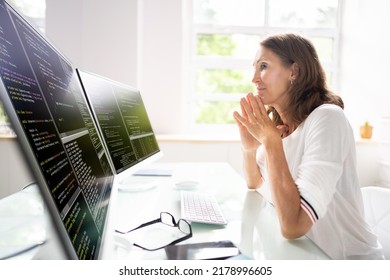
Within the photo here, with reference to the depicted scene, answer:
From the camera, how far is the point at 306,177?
678mm

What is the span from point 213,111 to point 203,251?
2357mm

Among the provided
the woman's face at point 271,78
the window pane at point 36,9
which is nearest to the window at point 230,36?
the window pane at point 36,9

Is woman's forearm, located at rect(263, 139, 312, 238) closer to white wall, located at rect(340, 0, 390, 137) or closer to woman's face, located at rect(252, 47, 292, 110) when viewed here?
woman's face, located at rect(252, 47, 292, 110)

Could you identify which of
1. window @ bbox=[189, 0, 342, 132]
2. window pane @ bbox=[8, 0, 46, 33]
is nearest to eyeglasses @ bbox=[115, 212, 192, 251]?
window @ bbox=[189, 0, 342, 132]

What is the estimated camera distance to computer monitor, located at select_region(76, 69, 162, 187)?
0.75 meters

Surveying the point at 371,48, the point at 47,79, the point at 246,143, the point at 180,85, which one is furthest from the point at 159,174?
the point at 371,48

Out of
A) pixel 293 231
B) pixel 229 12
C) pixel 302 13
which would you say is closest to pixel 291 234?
pixel 293 231

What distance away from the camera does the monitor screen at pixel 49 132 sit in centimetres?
24

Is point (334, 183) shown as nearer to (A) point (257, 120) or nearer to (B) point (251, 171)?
(A) point (257, 120)

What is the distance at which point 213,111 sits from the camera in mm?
2830

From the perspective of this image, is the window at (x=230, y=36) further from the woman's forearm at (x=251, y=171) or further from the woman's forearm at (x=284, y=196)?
the woman's forearm at (x=284, y=196)

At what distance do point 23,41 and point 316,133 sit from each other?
0.66 meters

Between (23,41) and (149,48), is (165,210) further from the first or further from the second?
(149,48)

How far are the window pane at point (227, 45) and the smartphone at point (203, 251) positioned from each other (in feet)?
8.01
